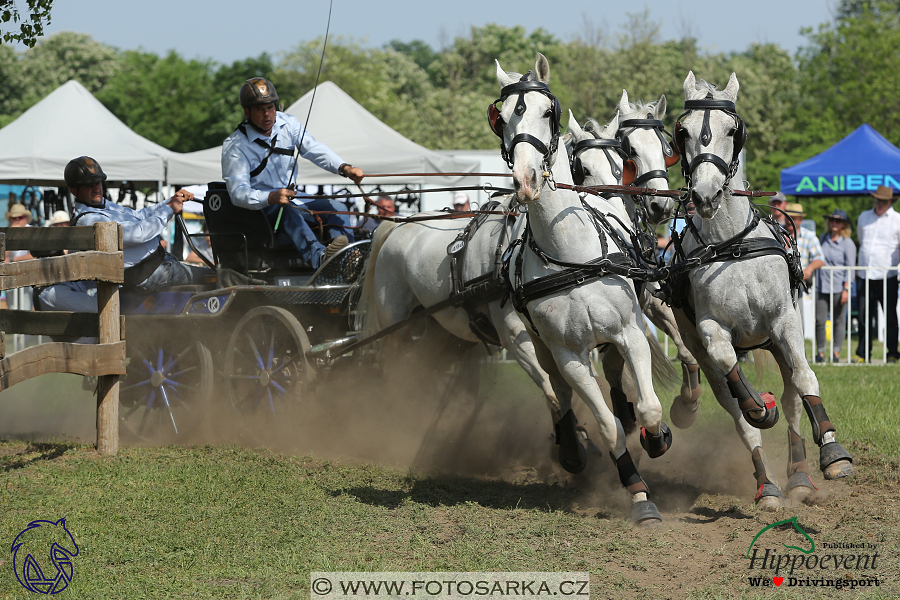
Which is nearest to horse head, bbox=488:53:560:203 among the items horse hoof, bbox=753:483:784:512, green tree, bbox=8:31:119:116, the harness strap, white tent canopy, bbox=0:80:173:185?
horse hoof, bbox=753:483:784:512

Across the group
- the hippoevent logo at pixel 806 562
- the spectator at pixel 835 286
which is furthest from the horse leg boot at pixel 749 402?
the spectator at pixel 835 286

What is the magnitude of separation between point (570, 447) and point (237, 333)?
3096 millimetres

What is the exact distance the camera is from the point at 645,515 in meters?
4.38

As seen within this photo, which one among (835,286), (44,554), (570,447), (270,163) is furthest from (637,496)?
(835,286)

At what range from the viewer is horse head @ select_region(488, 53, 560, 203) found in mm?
4012

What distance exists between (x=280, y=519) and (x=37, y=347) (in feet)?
8.14

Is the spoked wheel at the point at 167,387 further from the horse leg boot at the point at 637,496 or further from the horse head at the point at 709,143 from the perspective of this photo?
the horse head at the point at 709,143

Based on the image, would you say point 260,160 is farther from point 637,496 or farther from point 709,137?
point 637,496

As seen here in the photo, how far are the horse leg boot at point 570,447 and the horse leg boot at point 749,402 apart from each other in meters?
0.99

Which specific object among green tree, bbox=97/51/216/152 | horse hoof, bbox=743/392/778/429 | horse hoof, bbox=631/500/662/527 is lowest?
horse hoof, bbox=631/500/662/527

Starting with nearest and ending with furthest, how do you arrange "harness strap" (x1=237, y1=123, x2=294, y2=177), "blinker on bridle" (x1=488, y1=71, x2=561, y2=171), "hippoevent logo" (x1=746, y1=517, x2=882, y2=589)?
"hippoevent logo" (x1=746, y1=517, x2=882, y2=589) < "blinker on bridle" (x1=488, y1=71, x2=561, y2=171) < "harness strap" (x1=237, y1=123, x2=294, y2=177)

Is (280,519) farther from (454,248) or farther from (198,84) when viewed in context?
(198,84)

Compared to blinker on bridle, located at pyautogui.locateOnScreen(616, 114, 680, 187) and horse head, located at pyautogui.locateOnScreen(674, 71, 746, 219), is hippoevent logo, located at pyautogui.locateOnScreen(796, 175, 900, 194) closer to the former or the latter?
blinker on bridle, located at pyautogui.locateOnScreen(616, 114, 680, 187)

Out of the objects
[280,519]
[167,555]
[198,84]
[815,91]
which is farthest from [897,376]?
[198,84]
